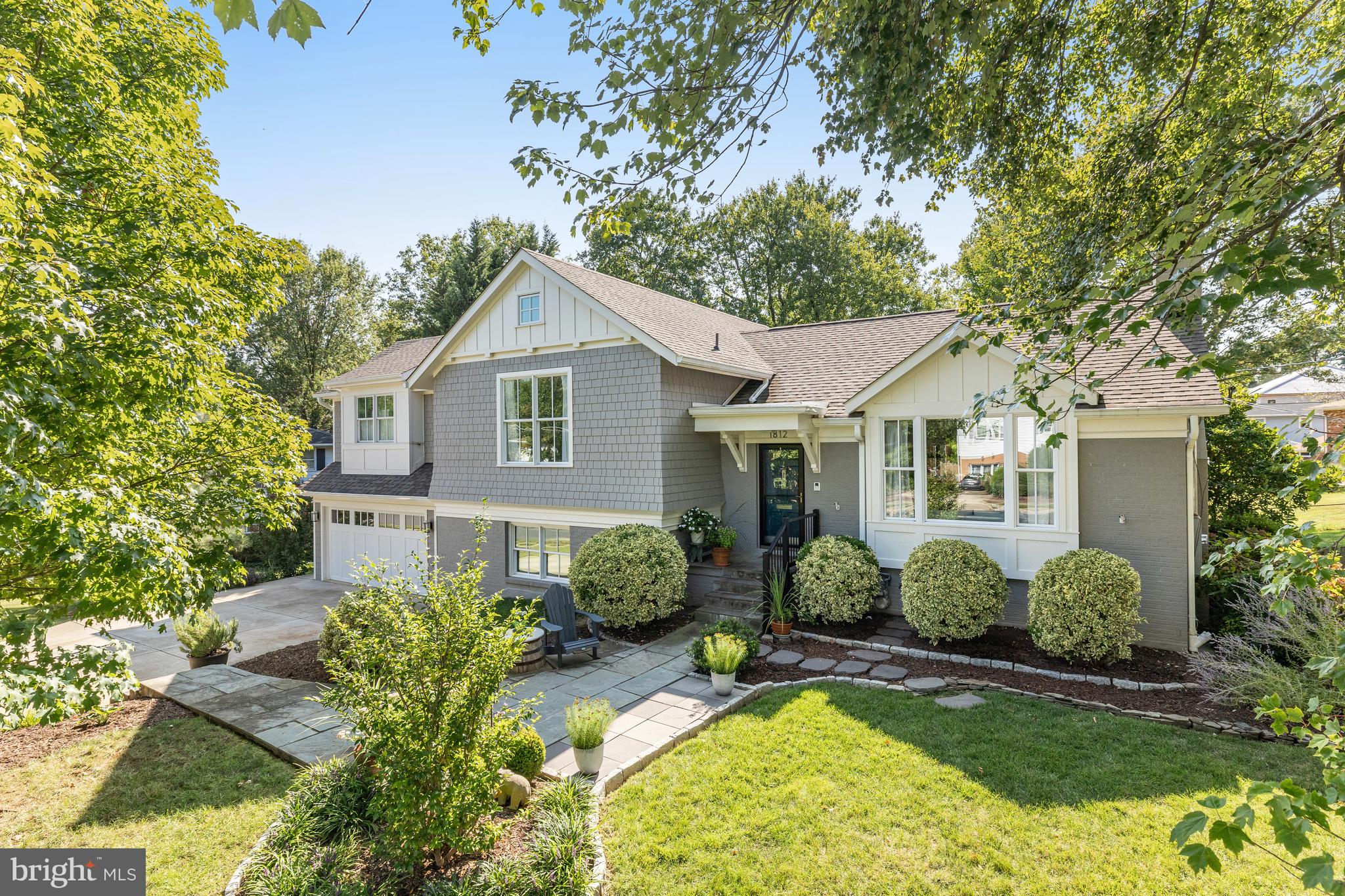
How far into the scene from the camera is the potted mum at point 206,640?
31.1 ft

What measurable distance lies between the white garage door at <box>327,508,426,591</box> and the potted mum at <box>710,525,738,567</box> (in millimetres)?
7293

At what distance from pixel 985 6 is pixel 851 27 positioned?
833mm

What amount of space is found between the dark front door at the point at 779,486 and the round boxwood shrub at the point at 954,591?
3.19 m

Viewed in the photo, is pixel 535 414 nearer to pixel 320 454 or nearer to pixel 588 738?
pixel 588 738

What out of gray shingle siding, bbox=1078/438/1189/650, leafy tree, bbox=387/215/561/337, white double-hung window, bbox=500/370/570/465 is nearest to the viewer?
gray shingle siding, bbox=1078/438/1189/650

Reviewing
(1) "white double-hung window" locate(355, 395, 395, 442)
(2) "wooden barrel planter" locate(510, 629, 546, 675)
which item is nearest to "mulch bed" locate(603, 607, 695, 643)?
(2) "wooden barrel planter" locate(510, 629, 546, 675)

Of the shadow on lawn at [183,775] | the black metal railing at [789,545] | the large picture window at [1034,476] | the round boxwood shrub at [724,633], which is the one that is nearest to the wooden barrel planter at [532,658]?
the round boxwood shrub at [724,633]

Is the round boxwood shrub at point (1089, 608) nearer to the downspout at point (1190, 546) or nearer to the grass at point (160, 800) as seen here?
the downspout at point (1190, 546)

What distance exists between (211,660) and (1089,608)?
12770mm

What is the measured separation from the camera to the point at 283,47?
2.75 m

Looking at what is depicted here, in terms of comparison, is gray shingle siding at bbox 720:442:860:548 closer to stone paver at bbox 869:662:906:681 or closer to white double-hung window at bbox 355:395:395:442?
stone paver at bbox 869:662:906:681

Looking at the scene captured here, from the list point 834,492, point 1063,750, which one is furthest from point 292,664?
point 1063,750

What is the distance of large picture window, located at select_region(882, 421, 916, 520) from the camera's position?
10297 millimetres

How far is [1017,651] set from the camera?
8.66 meters
